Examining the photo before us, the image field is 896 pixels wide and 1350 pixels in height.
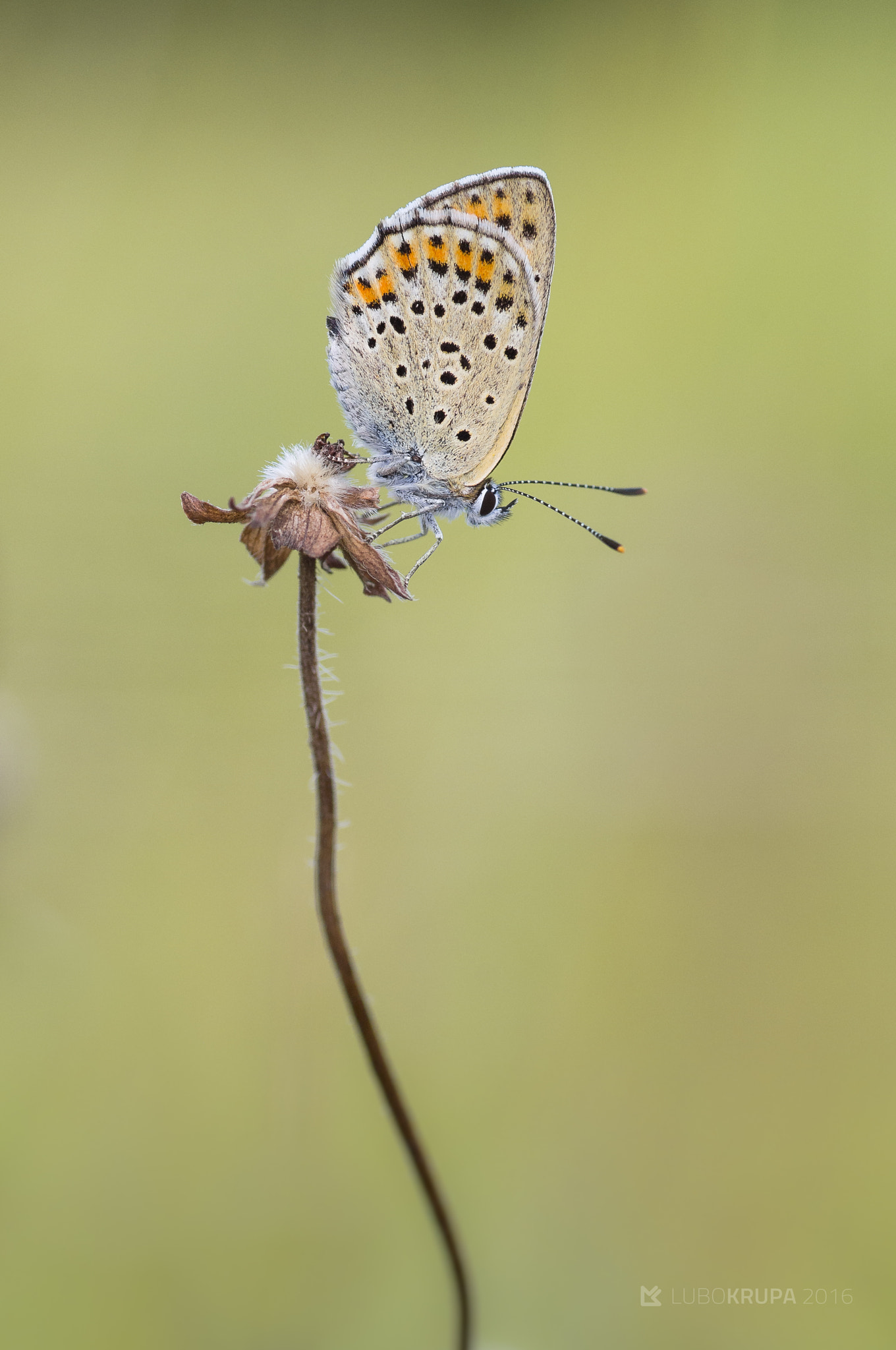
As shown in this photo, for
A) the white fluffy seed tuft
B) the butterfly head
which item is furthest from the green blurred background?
the white fluffy seed tuft

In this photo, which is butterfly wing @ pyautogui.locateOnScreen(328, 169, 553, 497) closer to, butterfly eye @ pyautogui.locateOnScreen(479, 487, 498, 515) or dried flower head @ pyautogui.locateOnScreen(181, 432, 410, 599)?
butterfly eye @ pyautogui.locateOnScreen(479, 487, 498, 515)

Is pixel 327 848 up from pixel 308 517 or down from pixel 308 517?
down

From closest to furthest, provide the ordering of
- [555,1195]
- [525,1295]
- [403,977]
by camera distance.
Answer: [525,1295], [555,1195], [403,977]

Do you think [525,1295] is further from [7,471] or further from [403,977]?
[7,471]

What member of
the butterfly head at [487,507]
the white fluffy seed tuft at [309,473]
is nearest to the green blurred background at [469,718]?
the butterfly head at [487,507]

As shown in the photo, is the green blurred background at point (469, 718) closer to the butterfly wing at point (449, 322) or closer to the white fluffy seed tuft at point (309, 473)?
the butterfly wing at point (449, 322)

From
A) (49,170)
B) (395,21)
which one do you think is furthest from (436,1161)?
(395,21)

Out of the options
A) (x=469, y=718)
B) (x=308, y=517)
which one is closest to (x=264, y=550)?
(x=308, y=517)

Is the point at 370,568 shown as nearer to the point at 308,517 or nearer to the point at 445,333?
the point at 308,517
